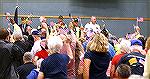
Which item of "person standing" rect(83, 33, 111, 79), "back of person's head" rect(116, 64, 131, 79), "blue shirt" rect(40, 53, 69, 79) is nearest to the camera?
"back of person's head" rect(116, 64, 131, 79)

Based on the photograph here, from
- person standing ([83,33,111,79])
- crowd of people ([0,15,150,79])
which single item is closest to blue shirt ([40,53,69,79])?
crowd of people ([0,15,150,79])

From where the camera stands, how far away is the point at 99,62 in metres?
5.45

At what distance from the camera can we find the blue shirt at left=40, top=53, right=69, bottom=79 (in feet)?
16.0

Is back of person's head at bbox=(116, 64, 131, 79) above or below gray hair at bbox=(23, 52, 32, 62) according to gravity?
below

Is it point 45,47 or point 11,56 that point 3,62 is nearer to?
point 11,56

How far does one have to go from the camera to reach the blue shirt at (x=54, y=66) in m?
4.86

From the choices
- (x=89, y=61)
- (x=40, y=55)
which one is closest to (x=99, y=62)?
(x=89, y=61)

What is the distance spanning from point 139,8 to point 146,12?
0.28 metres

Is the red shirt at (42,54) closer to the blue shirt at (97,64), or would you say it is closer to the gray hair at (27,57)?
the gray hair at (27,57)

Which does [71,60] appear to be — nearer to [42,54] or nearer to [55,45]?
[55,45]

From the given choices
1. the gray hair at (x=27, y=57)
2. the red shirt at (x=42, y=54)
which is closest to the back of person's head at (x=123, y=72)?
the gray hair at (x=27, y=57)

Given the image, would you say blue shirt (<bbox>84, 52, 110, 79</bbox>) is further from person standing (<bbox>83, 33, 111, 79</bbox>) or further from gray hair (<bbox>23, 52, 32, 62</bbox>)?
gray hair (<bbox>23, 52, 32, 62</bbox>)

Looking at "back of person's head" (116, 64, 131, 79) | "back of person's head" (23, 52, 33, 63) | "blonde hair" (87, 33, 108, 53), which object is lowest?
"back of person's head" (116, 64, 131, 79)

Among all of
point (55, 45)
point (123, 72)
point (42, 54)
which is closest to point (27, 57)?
point (42, 54)
